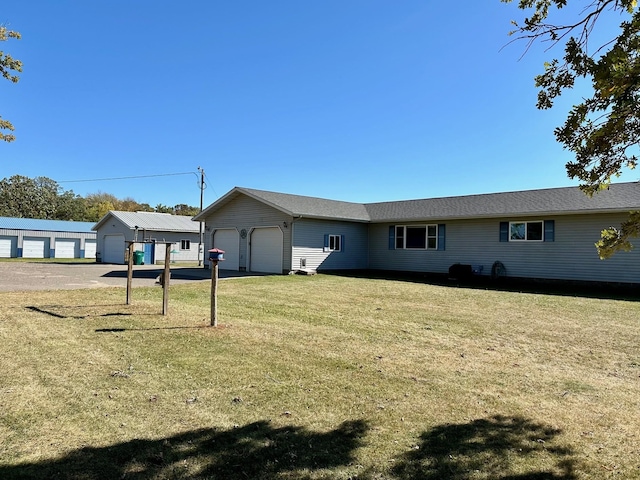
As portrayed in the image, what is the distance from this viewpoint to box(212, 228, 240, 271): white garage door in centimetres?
2203

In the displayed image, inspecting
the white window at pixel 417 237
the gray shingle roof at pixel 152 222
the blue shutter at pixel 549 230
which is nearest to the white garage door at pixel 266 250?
the white window at pixel 417 237

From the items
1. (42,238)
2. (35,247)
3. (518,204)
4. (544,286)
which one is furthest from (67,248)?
(544,286)

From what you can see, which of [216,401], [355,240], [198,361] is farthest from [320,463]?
[355,240]

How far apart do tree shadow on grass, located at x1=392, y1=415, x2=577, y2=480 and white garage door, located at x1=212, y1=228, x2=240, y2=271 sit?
63.8ft

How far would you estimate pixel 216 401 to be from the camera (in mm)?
3830

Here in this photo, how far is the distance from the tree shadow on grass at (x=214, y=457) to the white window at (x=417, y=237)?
1742cm

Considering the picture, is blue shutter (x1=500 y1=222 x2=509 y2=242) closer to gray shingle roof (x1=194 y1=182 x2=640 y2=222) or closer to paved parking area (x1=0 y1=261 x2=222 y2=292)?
gray shingle roof (x1=194 y1=182 x2=640 y2=222)

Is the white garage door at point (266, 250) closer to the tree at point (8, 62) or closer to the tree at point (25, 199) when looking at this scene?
the tree at point (8, 62)

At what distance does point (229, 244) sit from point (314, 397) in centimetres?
1923

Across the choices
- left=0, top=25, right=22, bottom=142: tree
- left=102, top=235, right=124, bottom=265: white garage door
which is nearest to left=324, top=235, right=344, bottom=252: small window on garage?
left=0, top=25, right=22, bottom=142: tree

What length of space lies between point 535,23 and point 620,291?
48.2 ft

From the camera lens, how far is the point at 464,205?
19.8 metres

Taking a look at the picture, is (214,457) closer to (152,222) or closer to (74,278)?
(74,278)

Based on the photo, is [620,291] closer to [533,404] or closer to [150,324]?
[533,404]
